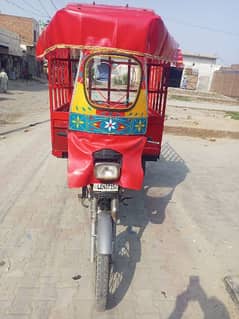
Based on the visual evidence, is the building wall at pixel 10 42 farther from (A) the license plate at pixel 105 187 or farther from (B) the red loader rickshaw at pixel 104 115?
(A) the license plate at pixel 105 187

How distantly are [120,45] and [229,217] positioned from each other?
3271 millimetres

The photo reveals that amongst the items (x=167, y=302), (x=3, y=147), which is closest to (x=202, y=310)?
(x=167, y=302)

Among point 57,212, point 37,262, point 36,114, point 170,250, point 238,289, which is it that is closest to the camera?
point 238,289

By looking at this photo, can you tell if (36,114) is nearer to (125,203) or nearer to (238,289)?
(125,203)

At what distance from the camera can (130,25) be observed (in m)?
2.41

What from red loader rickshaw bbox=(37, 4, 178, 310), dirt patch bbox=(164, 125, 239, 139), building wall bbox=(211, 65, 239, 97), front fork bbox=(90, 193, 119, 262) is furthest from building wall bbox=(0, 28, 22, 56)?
front fork bbox=(90, 193, 119, 262)

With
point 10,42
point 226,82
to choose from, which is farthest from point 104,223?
point 226,82

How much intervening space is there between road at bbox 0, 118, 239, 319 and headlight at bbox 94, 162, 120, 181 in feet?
3.68

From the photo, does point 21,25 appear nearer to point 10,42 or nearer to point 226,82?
point 10,42

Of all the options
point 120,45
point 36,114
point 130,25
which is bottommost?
point 36,114

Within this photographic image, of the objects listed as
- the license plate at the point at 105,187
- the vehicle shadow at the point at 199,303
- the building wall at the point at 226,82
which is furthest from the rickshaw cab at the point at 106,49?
the building wall at the point at 226,82

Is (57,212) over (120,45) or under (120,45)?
under

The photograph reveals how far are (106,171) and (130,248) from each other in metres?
A: 1.37

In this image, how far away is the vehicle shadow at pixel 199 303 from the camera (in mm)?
2602
